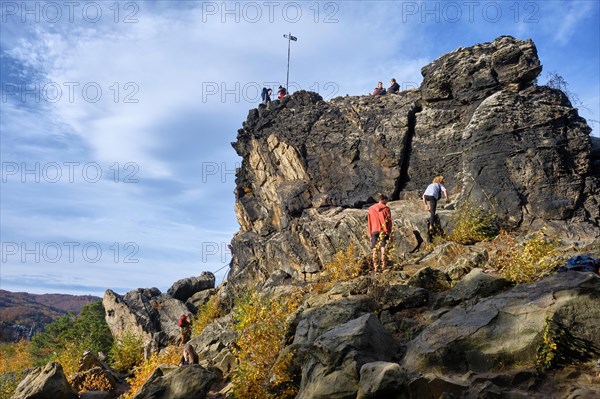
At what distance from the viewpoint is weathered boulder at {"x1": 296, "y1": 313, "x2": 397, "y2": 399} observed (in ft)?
25.1

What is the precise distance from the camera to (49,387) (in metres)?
13.0

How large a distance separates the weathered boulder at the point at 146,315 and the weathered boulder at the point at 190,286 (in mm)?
1772

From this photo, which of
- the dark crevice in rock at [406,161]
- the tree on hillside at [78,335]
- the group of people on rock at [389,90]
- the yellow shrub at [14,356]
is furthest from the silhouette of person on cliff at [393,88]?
the yellow shrub at [14,356]

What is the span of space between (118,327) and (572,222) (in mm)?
24984

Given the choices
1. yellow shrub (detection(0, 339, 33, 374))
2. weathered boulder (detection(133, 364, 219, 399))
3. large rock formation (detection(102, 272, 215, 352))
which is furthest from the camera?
yellow shrub (detection(0, 339, 33, 374))

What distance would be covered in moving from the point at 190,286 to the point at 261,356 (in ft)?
73.2

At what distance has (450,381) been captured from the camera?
22.3 ft

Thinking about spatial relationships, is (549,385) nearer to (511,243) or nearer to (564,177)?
(511,243)

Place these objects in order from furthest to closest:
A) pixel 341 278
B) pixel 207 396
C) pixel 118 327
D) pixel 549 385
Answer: pixel 118 327 → pixel 341 278 → pixel 207 396 → pixel 549 385

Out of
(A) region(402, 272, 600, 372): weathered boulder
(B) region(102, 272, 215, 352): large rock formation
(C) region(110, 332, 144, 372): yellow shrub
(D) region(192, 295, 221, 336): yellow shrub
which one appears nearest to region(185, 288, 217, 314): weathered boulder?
(B) region(102, 272, 215, 352): large rock formation

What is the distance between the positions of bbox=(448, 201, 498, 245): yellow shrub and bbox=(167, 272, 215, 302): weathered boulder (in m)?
20.9

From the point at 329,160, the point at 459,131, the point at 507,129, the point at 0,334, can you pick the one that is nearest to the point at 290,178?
the point at 329,160

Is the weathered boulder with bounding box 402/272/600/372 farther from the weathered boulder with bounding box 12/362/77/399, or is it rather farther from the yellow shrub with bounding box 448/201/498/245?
the weathered boulder with bounding box 12/362/77/399

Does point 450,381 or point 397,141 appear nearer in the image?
point 450,381
